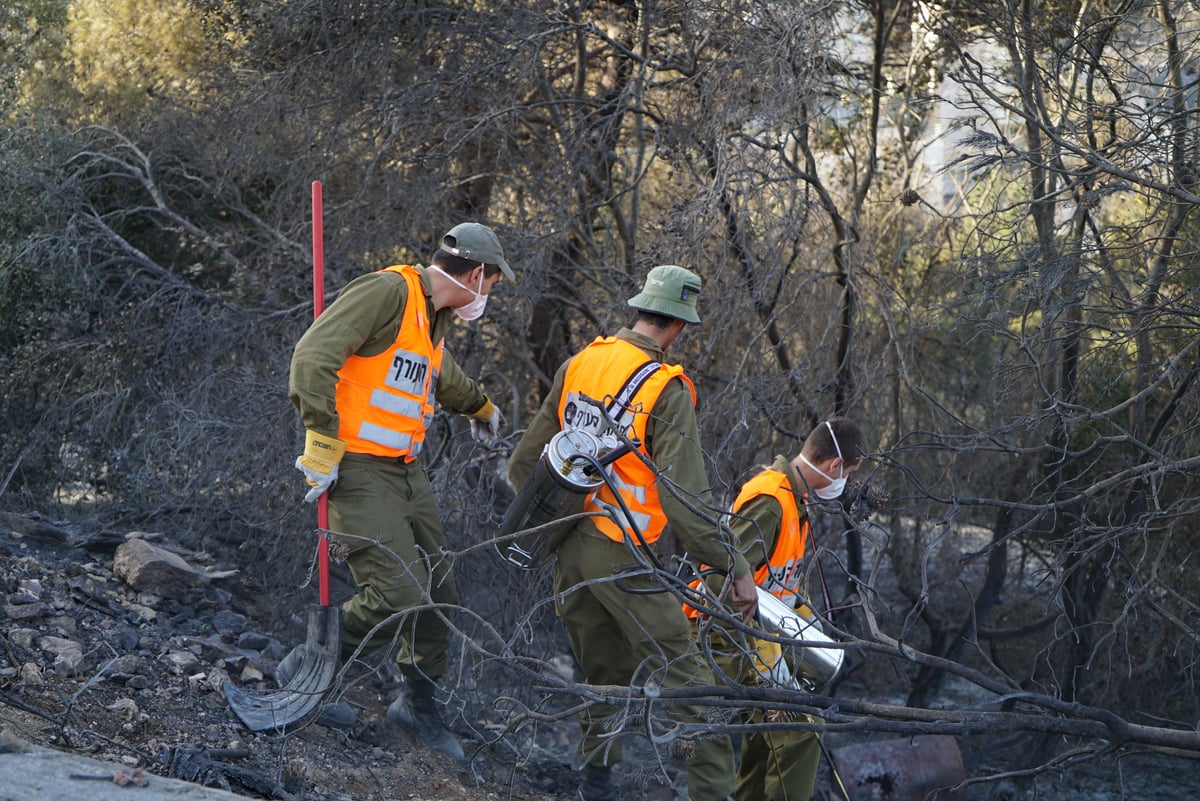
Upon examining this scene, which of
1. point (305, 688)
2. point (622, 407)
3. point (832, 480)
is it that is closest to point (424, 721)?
point (305, 688)

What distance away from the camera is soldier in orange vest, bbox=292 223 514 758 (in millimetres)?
4164

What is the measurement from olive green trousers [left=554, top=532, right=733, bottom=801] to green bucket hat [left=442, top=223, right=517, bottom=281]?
1.06 meters

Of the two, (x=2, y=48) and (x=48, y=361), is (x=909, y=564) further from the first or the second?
(x=2, y=48)

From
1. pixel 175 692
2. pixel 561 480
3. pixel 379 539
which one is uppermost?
pixel 561 480

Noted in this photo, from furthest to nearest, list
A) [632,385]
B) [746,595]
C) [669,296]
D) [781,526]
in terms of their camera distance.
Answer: [781,526] < [669,296] < [632,385] < [746,595]

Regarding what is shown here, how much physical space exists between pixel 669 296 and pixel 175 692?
7.31 feet

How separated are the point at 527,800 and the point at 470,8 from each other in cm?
437

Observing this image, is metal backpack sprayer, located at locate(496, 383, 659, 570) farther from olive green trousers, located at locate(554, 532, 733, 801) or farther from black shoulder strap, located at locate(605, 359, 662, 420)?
olive green trousers, located at locate(554, 532, 733, 801)

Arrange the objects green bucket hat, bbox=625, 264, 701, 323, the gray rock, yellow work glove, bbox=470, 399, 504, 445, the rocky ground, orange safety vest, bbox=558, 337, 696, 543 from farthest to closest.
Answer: the gray rock < yellow work glove, bbox=470, 399, 504, 445 < green bucket hat, bbox=625, 264, 701, 323 < orange safety vest, bbox=558, 337, 696, 543 < the rocky ground

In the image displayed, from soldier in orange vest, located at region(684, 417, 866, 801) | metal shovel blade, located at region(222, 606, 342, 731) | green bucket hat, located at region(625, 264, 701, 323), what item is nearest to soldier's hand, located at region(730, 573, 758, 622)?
soldier in orange vest, located at region(684, 417, 866, 801)

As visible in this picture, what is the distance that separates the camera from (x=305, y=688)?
4.29m

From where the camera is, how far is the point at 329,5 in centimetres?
689

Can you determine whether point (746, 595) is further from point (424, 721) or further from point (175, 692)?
point (175, 692)

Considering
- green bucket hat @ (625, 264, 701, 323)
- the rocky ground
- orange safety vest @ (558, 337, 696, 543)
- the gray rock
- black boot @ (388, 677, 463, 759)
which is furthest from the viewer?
the gray rock
